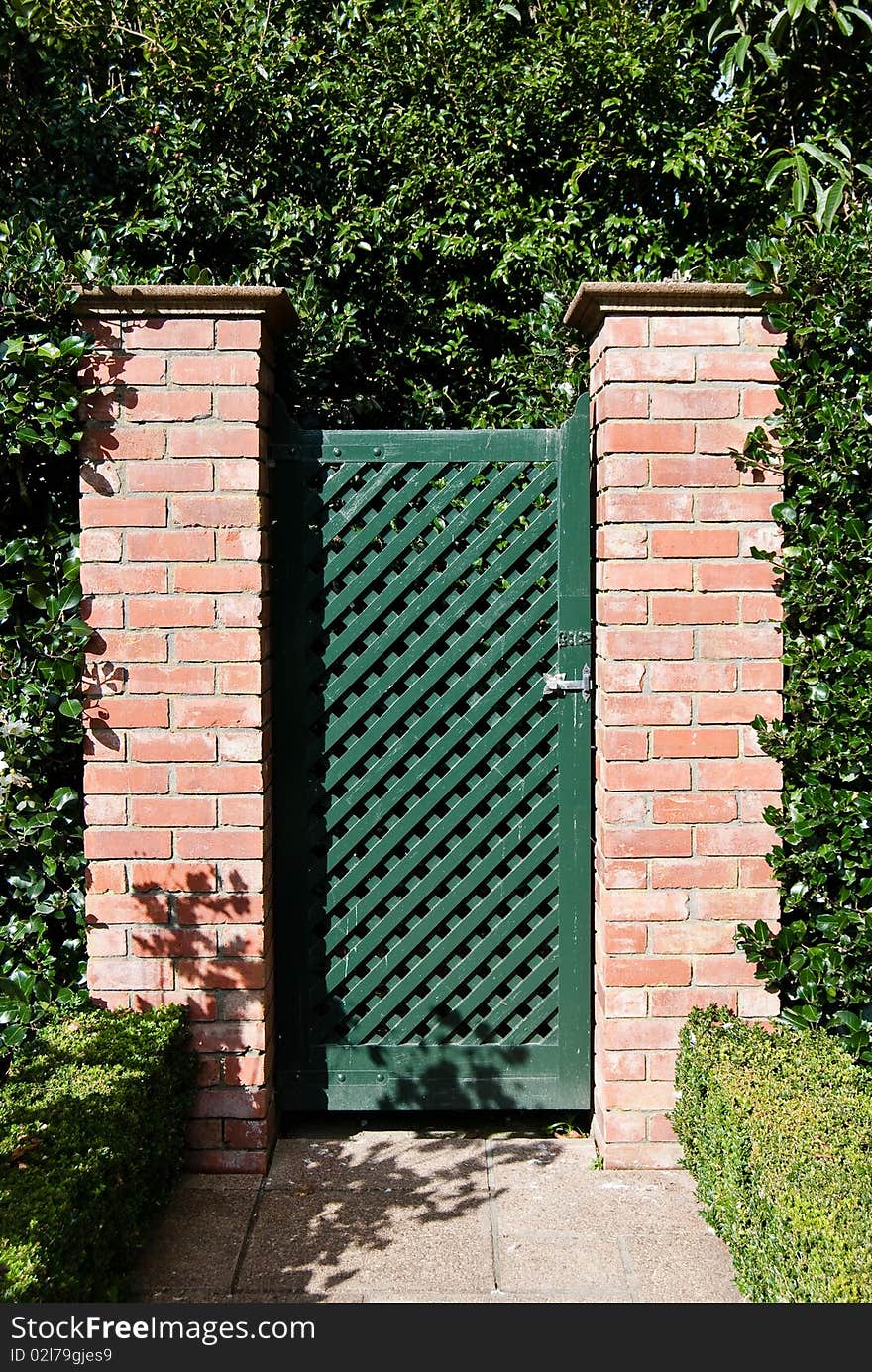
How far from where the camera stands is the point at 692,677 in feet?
11.2

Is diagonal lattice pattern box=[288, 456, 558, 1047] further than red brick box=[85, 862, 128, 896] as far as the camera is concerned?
Yes

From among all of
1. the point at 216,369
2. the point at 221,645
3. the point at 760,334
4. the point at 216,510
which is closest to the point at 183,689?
the point at 221,645

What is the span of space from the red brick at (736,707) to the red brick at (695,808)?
222mm

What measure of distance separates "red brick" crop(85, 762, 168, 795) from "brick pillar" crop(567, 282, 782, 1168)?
1.32m

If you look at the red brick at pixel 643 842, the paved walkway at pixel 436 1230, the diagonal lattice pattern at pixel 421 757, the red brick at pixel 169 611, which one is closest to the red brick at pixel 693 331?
the diagonal lattice pattern at pixel 421 757

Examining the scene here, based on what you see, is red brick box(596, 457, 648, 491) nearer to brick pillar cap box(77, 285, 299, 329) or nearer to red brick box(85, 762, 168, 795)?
brick pillar cap box(77, 285, 299, 329)

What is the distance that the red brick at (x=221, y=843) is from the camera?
3396 millimetres

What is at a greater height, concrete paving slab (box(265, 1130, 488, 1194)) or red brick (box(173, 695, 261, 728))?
red brick (box(173, 695, 261, 728))

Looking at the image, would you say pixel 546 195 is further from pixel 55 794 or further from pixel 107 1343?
pixel 107 1343

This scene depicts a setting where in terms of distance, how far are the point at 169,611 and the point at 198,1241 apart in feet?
5.66

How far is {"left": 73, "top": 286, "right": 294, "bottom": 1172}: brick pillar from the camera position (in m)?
3.37

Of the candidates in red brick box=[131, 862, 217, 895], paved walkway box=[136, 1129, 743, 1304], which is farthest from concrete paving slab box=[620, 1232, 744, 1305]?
red brick box=[131, 862, 217, 895]

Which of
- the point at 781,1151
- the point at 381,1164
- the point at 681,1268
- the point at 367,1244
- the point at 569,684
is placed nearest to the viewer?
the point at 781,1151

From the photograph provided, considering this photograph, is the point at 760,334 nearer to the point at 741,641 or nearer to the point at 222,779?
the point at 741,641
